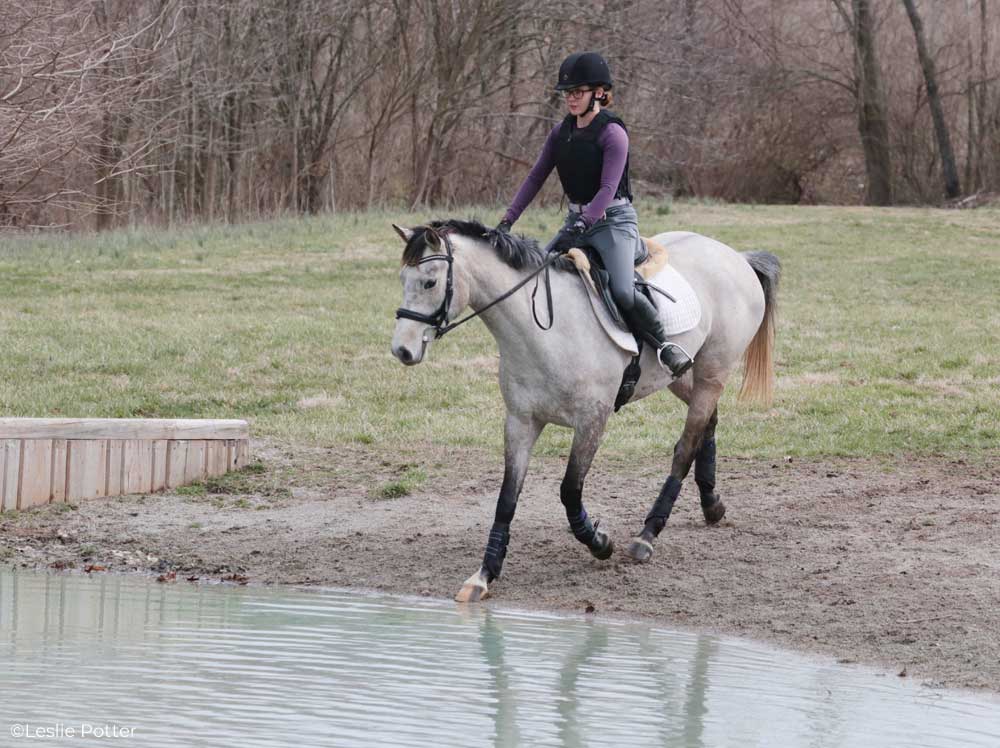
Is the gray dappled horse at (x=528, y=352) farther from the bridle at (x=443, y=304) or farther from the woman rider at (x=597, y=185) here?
the woman rider at (x=597, y=185)

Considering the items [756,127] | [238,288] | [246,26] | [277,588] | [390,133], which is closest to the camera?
[277,588]

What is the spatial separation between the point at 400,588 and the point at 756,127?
99.7 ft

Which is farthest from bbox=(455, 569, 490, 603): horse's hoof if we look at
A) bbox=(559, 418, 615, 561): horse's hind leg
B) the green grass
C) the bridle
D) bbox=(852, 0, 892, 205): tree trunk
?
bbox=(852, 0, 892, 205): tree trunk

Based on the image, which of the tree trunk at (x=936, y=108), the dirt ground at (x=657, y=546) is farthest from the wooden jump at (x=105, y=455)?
the tree trunk at (x=936, y=108)

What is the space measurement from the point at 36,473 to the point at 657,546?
4.13 m

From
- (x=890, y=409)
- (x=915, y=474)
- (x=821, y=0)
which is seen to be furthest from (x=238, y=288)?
(x=821, y=0)

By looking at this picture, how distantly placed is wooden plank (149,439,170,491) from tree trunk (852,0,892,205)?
94.9 ft

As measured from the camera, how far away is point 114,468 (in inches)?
381

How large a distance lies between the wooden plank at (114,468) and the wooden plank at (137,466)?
0.09ft

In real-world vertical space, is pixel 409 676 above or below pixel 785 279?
below

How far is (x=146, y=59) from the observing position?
25.5m

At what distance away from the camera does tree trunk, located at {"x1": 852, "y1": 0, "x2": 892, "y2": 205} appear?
35.2 meters

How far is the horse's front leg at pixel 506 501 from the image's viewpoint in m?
7.58

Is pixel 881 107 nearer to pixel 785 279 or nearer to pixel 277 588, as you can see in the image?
pixel 785 279
